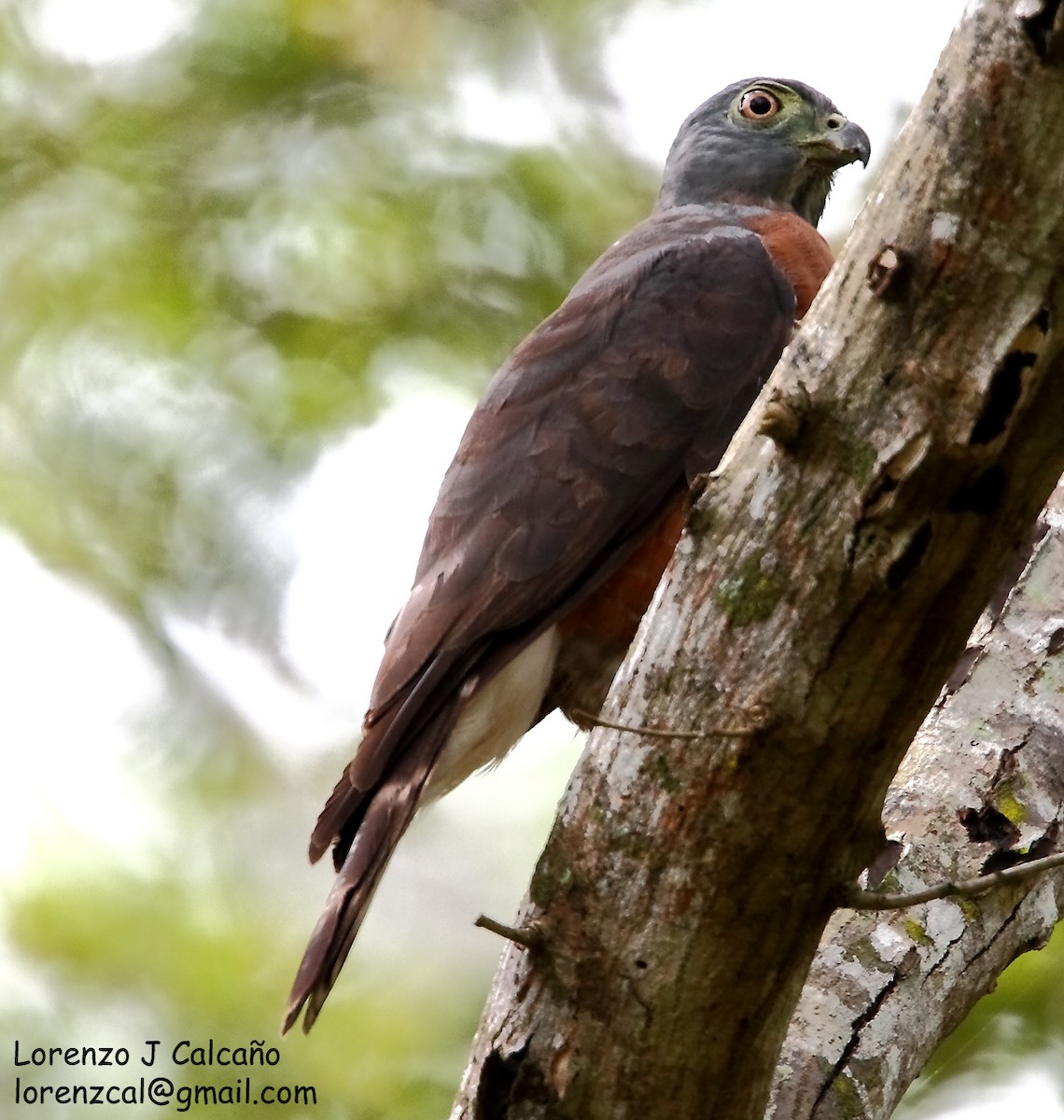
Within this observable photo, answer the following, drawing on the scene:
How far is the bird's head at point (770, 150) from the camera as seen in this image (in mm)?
5375

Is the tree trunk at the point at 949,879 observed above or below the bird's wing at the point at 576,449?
below

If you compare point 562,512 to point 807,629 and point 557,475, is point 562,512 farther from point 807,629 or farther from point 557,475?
point 807,629

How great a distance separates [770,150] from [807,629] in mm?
3515

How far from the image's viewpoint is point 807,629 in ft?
7.59

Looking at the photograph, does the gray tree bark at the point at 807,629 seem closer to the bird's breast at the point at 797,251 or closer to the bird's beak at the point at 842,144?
the bird's breast at the point at 797,251

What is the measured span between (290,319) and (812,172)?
2148 millimetres

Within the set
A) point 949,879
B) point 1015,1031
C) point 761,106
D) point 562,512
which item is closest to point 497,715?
point 562,512

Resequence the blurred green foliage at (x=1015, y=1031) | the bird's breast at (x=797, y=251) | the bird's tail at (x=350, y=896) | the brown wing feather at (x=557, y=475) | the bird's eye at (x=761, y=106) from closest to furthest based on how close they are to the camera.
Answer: the bird's tail at (x=350, y=896) < the brown wing feather at (x=557, y=475) < the bird's breast at (x=797, y=251) < the blurred green foliage at (x=1015, y=1031) < the bird's eye at (x=761, y=106)

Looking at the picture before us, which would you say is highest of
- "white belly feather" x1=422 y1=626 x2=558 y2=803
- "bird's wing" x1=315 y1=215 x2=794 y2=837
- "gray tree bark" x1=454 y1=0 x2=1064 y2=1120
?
"bird's wing" x1=315 y1=215 x2=794 y2=837

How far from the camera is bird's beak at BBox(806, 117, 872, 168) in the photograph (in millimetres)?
5285

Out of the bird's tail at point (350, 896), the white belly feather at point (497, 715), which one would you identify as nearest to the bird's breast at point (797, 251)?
the white belly feather at point (497, 715)

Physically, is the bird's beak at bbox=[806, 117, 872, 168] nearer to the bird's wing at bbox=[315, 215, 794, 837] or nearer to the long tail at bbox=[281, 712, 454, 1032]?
the bird's wing at bbox=[315, 215, 794, 837]

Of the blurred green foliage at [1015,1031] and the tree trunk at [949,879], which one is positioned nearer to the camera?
the tree trunk at [949,879]

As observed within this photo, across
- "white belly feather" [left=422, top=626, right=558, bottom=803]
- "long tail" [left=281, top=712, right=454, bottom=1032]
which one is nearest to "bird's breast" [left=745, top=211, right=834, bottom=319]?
"white belly feather" [left=422, top=626, right=558, bottom=803]
